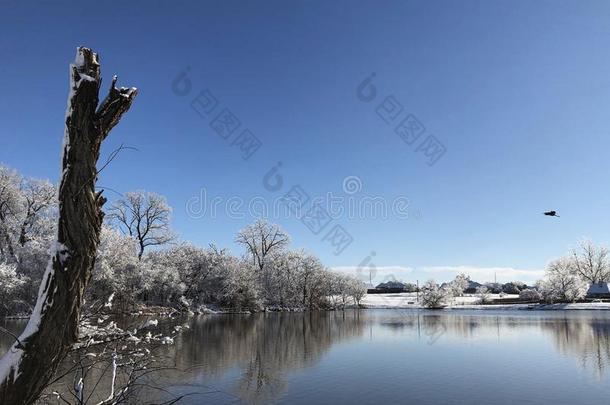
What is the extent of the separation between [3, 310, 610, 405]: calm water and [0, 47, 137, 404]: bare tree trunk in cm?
1153

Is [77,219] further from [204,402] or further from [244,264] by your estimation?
[244,264]

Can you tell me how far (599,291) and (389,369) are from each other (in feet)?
285

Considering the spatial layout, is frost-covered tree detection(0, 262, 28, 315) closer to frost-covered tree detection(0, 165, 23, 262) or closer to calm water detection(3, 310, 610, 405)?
frost-covered tree detection(0, 165, 23, 262)

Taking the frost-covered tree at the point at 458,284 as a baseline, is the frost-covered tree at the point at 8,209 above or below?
above

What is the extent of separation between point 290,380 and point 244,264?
169 ft

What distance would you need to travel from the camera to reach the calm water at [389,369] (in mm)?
14578

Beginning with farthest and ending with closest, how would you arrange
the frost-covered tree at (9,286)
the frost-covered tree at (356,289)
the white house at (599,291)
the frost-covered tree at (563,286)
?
the frost-covered tree at (356,289)
the white house at (599,291)
the frost-covered tree at (563,286)
the frost-covered tree at (9,286)

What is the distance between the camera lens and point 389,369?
63.5ft

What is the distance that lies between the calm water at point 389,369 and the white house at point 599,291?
2565 inches

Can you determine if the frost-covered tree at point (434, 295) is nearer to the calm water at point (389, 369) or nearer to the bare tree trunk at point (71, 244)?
the calm water at point (389, 369)

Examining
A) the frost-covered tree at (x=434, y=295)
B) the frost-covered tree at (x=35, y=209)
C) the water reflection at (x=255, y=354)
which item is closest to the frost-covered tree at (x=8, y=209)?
the frost-covered tree at (x=35, y=209)

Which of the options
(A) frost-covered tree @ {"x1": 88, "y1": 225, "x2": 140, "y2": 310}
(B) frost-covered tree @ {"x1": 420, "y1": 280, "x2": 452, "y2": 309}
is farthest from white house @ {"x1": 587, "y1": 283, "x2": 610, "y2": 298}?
(A) frost-covered tree @ {"x1": 88, "y1": 225, "x2": 140, "y2": 310}

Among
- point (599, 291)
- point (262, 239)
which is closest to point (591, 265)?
point (599, 291)

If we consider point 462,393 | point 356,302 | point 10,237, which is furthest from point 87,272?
point 356,302
